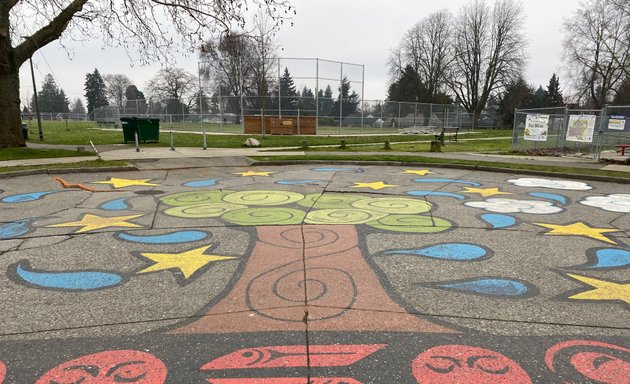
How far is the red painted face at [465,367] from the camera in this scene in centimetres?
247

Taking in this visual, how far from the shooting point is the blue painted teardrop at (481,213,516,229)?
6121 mm

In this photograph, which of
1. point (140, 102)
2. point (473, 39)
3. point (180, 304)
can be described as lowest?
point (180, 304)

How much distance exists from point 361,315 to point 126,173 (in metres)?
10.0

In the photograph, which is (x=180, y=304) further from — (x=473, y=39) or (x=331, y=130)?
(x=473, y=39)

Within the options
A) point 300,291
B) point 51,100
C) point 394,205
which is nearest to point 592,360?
point 300,291

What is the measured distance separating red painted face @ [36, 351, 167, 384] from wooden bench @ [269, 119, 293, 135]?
30463 millimetres

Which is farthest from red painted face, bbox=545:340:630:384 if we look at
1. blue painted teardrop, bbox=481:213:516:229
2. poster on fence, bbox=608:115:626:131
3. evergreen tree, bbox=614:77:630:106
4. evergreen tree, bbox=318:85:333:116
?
evergreen tree, bbox=614:77:630:106

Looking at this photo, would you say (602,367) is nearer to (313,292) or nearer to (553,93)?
(313,292)

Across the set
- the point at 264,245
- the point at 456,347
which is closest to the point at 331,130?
the point at 264,245

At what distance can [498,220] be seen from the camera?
6.42 metres

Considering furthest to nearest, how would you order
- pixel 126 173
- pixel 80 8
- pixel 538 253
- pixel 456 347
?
pixel 80 8 < pixel 126 173 < pixel 538 253 < pixel 456 347

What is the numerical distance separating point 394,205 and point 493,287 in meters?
3.66

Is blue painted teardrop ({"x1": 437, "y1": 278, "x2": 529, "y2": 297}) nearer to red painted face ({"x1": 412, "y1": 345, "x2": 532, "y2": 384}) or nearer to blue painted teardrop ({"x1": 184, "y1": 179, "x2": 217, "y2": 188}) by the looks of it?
red painted face ({"x1": 412, "y1": 345, "x2": 532, "y2": 384})

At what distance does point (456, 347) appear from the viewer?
2.83 metres
